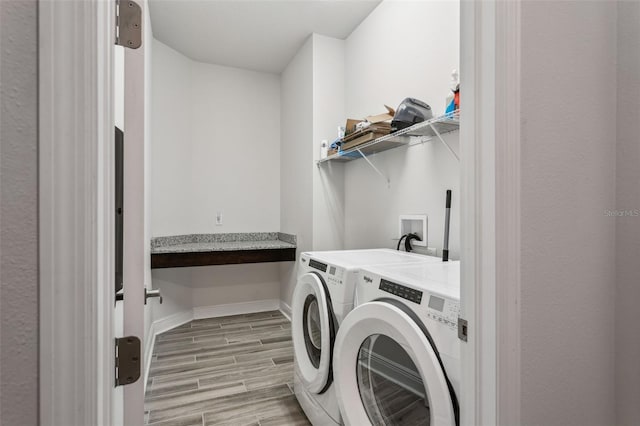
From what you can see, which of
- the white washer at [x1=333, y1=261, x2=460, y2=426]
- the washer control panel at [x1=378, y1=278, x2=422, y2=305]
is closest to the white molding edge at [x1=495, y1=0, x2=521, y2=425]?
the white washer at [x1=333, y1=261, x2=460, y2=426]

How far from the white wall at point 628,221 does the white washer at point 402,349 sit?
1.31 ft

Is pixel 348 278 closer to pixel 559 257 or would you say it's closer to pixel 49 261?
pixel 559 257

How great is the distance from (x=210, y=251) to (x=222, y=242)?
604mm

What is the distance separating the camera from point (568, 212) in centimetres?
80

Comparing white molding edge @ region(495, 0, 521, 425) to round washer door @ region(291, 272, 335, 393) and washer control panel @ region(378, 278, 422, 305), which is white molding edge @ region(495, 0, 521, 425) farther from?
round washer door @ region(291, 272, 335, 393)

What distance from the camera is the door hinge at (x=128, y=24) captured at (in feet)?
1.89

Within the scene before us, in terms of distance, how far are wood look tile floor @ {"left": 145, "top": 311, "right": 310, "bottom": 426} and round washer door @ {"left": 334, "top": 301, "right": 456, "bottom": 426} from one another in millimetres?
685

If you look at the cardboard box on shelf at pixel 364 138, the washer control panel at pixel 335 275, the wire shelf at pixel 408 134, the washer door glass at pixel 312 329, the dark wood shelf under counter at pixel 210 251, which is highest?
the cardboard box on shelf at pixel 364 138

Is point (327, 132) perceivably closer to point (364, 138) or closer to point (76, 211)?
point (364, 138)

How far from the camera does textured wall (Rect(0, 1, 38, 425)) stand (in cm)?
42

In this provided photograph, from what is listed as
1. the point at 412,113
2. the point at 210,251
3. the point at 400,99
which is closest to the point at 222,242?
the point at 210,251

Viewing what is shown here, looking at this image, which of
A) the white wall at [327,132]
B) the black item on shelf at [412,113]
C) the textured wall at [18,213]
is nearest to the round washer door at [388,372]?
the textured wall at [18,213]

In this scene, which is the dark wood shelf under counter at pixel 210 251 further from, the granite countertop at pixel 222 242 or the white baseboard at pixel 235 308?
the white baseboard at pixel 235 308

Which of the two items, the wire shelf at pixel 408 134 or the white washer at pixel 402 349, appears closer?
the white washer at pixel 402 349
